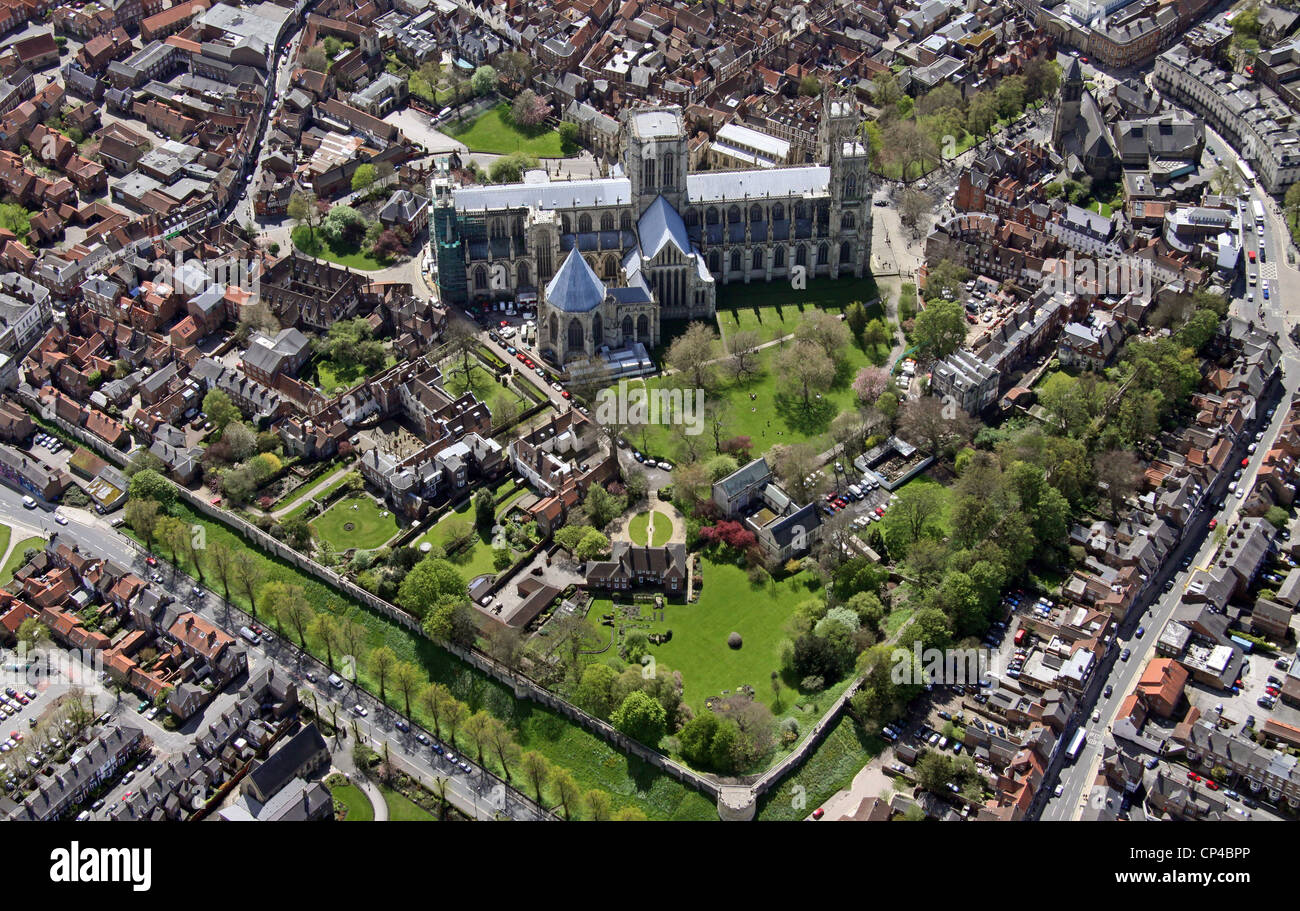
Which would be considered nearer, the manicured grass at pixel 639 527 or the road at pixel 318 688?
the road at pixel 318 688

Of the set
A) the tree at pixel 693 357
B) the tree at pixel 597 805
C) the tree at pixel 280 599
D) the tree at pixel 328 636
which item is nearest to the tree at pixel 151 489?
the tree at pixel 280 599

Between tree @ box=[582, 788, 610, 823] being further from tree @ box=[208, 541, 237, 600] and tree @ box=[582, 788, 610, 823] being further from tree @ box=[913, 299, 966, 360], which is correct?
tree @ box=[913, 299, 966, 360]

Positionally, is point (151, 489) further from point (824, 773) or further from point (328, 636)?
point (824, 773)

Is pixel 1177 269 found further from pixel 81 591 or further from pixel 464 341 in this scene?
pixel 81 591

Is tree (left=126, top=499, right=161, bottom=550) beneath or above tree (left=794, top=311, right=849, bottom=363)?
beneath

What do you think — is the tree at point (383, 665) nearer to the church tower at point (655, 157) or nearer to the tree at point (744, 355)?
the tree at point (744, 355)

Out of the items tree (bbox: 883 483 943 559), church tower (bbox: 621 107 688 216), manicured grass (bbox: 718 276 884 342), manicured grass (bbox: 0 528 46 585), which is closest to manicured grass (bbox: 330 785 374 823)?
manicured grass (bbox: 0 528 46 585)

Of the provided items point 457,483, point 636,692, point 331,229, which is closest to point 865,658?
point 636,692
